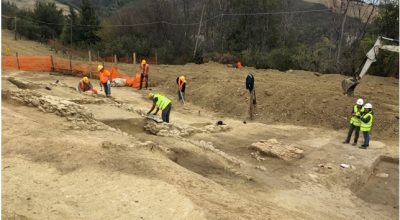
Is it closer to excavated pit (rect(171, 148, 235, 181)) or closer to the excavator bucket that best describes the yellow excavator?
the excavator bucket

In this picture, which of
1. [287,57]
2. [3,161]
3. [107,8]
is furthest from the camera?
[107,8]

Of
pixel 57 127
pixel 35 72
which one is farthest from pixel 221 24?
pixel 57 127

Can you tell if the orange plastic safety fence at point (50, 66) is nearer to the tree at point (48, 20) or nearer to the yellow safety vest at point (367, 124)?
the yellow safety vest at point (367, 124)

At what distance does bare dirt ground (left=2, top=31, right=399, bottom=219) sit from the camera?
24.0 ft

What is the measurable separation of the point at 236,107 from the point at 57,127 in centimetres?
1132

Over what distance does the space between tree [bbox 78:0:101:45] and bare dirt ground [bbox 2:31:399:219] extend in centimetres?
2592

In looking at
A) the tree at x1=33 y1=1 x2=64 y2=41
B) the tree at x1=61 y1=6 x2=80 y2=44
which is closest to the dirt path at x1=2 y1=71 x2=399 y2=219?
the tree at x1=61 y1=6 x2=80 y2=44

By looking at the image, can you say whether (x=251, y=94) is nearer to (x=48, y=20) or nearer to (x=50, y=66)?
(x=50, y=66)

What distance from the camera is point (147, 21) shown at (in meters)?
46.1

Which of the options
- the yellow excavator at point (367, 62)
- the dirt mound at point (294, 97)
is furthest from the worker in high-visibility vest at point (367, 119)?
the yellow excavator at point (367, 62)

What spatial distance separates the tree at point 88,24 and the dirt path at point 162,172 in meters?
29.5

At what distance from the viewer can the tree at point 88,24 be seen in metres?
43.9

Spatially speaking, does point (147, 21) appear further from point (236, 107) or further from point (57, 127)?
point (57, 127)

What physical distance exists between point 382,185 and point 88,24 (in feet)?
124
